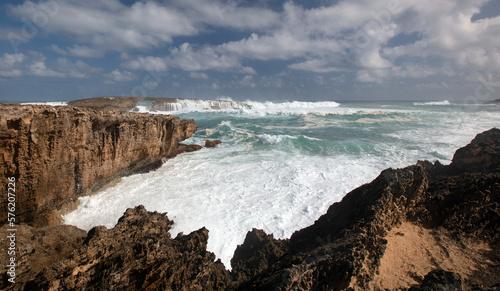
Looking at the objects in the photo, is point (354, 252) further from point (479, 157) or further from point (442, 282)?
point (479, 157)

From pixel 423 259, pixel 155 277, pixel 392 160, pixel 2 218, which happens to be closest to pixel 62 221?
pixel 2 218

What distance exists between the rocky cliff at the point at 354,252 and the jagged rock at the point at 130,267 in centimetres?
1

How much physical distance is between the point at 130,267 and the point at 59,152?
486 cm

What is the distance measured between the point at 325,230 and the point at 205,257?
199 centimetres

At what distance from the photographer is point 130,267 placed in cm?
312

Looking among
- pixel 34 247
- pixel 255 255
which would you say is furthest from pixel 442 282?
pixel 34 247

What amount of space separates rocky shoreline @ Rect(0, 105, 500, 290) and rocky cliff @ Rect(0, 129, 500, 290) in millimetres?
13

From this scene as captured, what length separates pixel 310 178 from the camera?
9602 millimetres

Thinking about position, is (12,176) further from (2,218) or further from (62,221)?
(62,221)

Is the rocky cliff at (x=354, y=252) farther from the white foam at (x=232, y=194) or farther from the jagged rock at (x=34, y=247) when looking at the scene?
the white foam at (x=232, y=194)

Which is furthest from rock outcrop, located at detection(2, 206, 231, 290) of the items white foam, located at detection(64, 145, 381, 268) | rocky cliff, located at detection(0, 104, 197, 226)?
rocky cliff, located at detection(0, 104, 197, 226)

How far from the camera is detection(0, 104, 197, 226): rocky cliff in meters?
5.32

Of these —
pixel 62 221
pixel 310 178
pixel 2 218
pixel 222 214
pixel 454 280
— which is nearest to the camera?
pixel 454 280

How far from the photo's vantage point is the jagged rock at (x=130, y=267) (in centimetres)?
292
